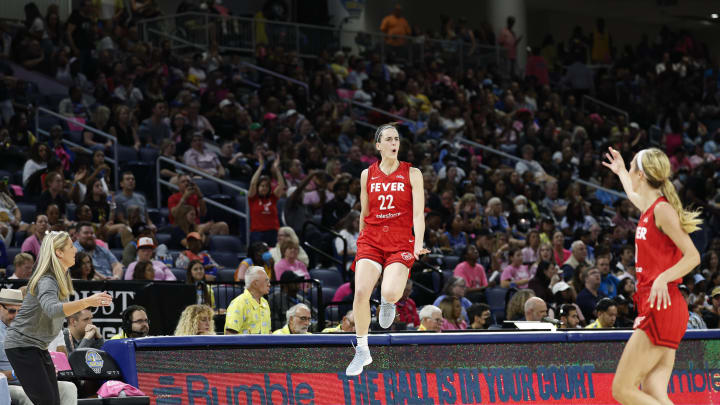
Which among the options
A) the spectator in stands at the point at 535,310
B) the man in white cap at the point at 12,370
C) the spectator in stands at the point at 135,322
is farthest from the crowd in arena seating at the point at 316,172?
the man in white cap at the point at 12,370

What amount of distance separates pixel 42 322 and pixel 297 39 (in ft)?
53.3

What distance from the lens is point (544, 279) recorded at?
49.1ft

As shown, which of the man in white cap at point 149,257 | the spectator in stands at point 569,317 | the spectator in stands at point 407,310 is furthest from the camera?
the spectator in stands at point 407,310

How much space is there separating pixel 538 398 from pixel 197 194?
7062 millimetres

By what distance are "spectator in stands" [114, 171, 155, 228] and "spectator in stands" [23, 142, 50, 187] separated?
3.45 feet

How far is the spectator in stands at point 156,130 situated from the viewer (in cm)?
1745

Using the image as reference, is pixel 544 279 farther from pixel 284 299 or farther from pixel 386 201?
pixel 386 201

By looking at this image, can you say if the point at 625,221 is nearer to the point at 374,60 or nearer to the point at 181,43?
the point at 374,60

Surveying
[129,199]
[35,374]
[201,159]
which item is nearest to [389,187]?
[35,374]

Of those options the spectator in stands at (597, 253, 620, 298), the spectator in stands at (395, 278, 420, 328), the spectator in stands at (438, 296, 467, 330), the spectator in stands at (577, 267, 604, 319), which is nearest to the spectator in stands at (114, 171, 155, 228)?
the spectator in stands at (395, 278, 420, 328)

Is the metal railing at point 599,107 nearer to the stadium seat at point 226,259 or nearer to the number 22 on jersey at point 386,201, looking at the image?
the stadium seat at point 226,259

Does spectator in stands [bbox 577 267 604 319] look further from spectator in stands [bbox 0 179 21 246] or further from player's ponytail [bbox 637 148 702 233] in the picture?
player's ponytail [bbox 637 148 702 233]

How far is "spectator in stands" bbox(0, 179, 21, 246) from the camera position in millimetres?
13352

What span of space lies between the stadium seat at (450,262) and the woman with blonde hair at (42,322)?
8.76 meters
